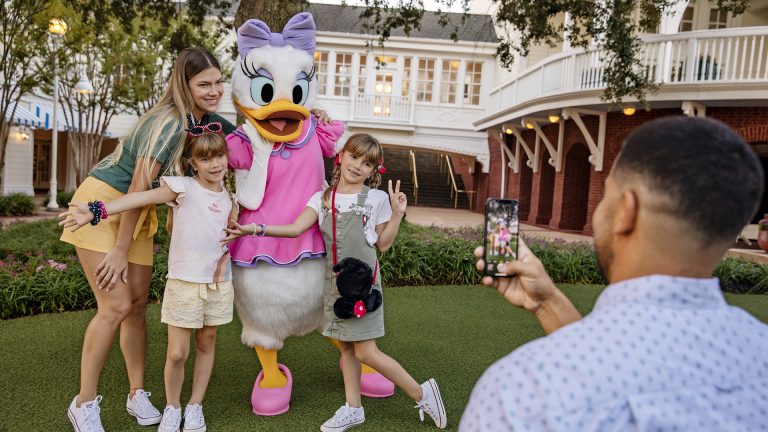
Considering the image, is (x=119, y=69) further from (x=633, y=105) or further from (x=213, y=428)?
(x=213, y=428)

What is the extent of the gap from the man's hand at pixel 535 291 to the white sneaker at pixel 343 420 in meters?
1.81

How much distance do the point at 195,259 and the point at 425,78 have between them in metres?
19.7

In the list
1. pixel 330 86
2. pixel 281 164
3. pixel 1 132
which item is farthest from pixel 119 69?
pixel 281 164

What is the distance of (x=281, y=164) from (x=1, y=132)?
12.4m

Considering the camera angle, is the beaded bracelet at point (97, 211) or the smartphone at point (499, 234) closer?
the smartphone at point (499, 234)

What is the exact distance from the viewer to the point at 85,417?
2.92m

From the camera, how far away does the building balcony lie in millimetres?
10375

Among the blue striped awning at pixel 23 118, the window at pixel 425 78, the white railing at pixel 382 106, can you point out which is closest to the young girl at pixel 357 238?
the blue striped awning at pixel 23 118

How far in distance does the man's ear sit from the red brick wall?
10438 mm

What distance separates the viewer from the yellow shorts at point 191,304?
290cm

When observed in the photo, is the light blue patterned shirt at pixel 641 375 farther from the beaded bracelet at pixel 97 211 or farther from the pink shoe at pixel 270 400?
the pink shoe at pixel 270 400

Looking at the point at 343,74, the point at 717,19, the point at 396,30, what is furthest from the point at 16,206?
the point at 717,19

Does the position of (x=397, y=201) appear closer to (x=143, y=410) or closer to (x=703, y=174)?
(x=143, y=410)

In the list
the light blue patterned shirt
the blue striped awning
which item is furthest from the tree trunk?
the blue striped awning
